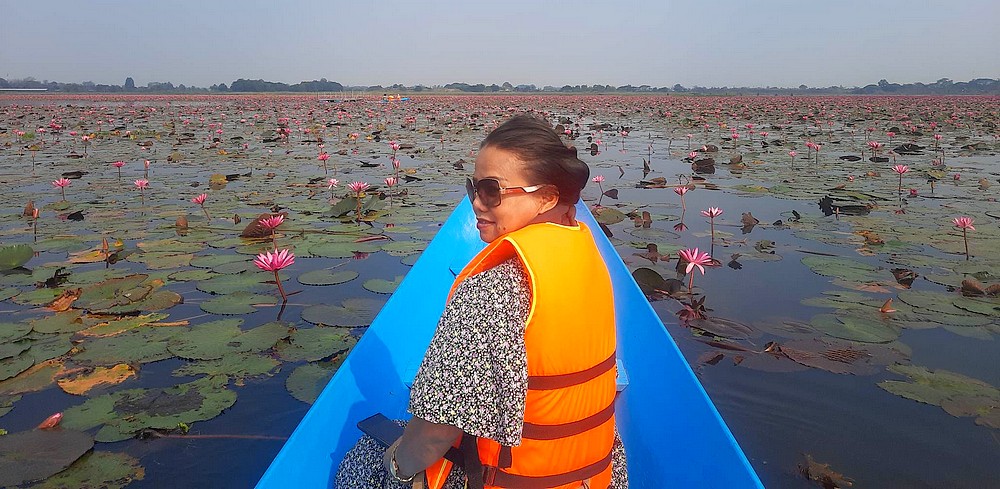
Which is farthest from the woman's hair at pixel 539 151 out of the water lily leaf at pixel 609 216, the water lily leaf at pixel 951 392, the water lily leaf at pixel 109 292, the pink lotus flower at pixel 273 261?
the water lily leaf at pixel 609 216

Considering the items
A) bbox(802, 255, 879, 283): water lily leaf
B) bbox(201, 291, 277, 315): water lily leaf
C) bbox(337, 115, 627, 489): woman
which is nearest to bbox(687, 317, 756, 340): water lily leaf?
bbox(802, 255, 879, 283): water lily leaf

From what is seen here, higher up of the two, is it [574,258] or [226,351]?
[574,258]

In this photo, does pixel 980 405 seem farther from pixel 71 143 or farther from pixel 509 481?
pixel 71 143

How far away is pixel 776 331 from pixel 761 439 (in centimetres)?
94

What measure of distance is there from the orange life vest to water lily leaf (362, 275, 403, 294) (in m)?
2.27

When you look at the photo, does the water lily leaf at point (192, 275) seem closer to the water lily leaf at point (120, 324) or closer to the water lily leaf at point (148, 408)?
the water lily leaf at point (120, 324)

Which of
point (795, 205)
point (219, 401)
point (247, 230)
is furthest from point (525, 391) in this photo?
point (795, 205)

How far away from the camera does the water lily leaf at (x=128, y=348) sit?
2.51 meters

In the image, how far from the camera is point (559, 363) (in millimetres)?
1152

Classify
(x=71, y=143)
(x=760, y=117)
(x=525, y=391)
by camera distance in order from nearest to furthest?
(x=525, y=391) < (x=71, y=143) < (x=760, y=117)

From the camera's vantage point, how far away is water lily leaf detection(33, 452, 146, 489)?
5.75ft

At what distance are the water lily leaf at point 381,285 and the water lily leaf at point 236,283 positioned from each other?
24.5 inches

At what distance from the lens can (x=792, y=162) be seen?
849cm

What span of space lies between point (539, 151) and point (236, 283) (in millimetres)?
2890
